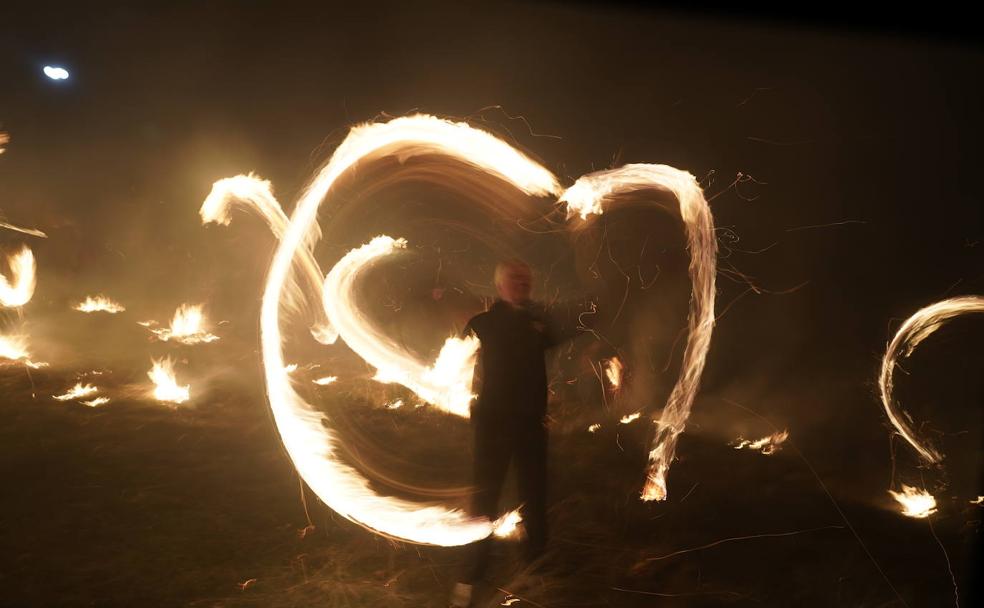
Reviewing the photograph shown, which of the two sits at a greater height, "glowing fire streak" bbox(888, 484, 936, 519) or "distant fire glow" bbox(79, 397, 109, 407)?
"distant fire glow" bbox(79, 397, 109, 407)

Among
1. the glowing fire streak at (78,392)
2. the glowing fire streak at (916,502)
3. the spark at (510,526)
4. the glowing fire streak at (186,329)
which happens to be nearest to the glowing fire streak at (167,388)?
the glowing fire streak at (78,392)

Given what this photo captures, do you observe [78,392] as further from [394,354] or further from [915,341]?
[915,341]

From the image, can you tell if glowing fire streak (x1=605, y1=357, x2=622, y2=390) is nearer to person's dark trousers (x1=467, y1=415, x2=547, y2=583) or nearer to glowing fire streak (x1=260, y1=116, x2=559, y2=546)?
glowing fire streak (x1=260, y1=116, x2=559, y2=546)

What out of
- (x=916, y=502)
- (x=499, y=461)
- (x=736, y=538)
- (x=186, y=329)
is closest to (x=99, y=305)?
(x=186, y=329)

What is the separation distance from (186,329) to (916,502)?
36.4ft

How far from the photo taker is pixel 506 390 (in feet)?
10.7

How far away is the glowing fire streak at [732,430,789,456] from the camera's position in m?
6.65

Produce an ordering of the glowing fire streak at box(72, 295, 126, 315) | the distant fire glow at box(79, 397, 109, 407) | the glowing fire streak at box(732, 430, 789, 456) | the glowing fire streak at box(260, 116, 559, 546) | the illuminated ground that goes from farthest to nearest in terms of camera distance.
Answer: the glowing fire streak at box(72, 295, 126, 315)
the glowing fire streak at box(732, 430, 789, 456)
the distant fire glow at box(79, 397, 109, 407)
the glowing fire streak at box(260, 116, 559, 546)
the illuminated ground

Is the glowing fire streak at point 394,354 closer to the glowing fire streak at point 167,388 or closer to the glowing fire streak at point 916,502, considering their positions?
the glowing fire streak at point 167,388

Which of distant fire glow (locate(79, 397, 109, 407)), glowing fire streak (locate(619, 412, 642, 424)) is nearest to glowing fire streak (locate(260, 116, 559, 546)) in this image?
distant fire glow (locate(79, 397, 109, 407))

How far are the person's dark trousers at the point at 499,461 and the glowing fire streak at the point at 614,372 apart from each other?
4.65 m

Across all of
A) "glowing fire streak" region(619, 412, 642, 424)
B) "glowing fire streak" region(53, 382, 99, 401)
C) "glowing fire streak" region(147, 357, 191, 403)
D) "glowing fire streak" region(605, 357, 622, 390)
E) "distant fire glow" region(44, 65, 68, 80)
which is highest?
"distant fire glow" region(44, 65, 68, 80)

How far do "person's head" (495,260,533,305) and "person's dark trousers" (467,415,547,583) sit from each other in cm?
73

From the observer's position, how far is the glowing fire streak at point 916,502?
5246 millimetres
